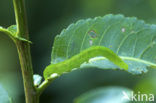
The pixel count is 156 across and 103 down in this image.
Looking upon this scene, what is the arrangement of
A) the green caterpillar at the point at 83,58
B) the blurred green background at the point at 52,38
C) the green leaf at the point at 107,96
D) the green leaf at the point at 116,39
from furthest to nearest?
the blurred green background at the point at 52,38 < the green leaf at the point at 107,96 < the green leaf at the point at 116,39 < the green caterpillar at the point at 83,58

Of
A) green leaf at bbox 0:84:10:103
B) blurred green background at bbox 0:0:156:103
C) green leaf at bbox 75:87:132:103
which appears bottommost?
green leaf at bbox 0:84:10:103

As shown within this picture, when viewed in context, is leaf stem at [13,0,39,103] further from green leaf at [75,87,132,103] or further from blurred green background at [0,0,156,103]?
blurred green background at [0,0,156,103]

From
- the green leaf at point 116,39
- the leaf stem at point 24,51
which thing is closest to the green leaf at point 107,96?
the green leaf at point 116,39

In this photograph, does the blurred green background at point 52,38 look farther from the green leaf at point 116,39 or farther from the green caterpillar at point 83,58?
the green caterpillar at point 83,58

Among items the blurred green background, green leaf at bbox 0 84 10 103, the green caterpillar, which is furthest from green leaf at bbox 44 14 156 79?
the blurred green background

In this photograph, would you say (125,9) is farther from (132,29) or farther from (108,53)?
(108,53)

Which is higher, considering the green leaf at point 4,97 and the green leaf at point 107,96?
the green leaf at point 107,96
